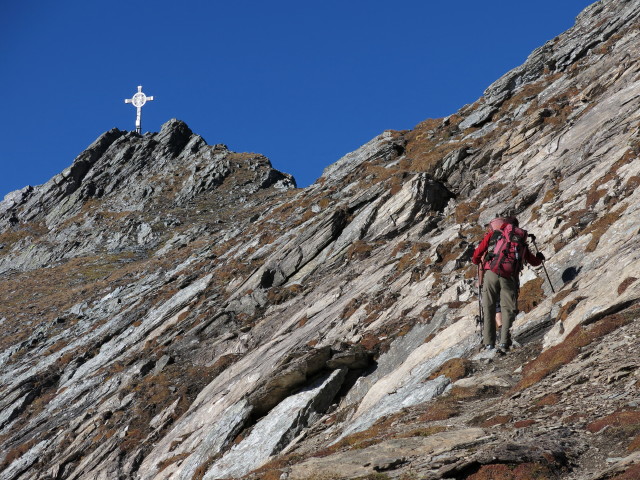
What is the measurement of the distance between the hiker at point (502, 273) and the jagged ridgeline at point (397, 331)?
2.43ft

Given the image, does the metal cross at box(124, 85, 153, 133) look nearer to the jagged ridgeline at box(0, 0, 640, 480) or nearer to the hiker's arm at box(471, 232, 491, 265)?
the jagged ridgeline at box(0, 0, 640, 480)

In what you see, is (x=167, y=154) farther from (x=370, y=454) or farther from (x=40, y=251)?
(x=370, y=454)

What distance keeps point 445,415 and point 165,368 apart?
60.5ft

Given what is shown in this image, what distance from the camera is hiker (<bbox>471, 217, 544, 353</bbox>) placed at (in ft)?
45.5

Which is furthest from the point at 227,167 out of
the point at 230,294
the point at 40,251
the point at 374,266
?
the point at 374,266

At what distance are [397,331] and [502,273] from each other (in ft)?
17.1

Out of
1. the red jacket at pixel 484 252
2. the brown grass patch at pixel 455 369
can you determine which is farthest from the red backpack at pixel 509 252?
the brown grass patch at pixel 455 369

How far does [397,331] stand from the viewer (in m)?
18.4

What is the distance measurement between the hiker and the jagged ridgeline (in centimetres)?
74

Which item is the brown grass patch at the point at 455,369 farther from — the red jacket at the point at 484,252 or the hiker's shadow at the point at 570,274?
the hiker's shadow at the point at 570,274

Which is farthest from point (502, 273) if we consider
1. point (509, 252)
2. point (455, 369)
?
point (455, 369)

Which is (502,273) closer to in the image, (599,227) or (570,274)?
(570,274)

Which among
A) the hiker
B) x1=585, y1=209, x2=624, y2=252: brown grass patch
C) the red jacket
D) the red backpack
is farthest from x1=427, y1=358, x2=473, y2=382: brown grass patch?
x1=585, y1=209, x2=624, y2=252: brown grass patch

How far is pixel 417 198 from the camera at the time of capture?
94.3 ft
